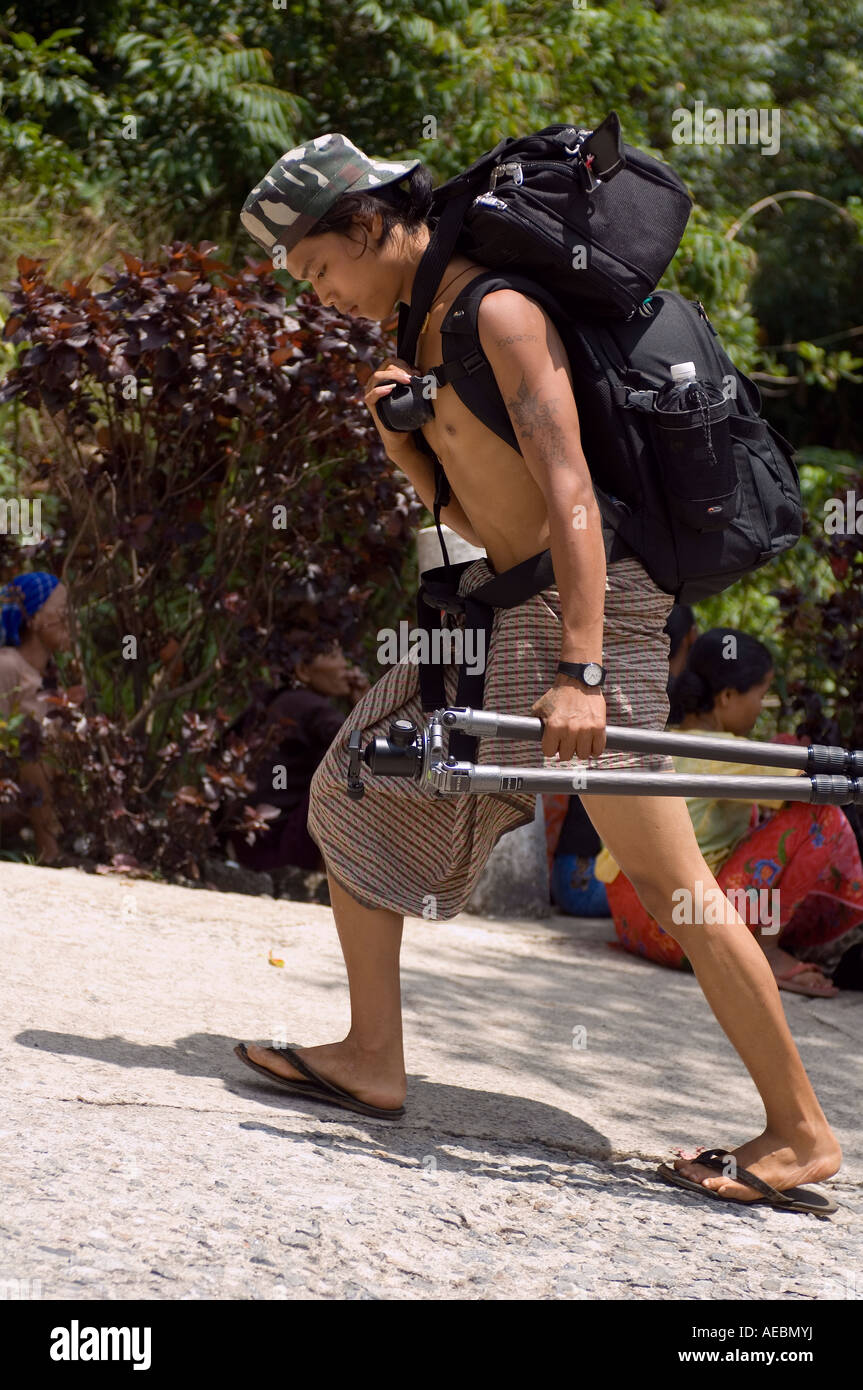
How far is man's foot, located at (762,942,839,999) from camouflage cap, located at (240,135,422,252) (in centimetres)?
271

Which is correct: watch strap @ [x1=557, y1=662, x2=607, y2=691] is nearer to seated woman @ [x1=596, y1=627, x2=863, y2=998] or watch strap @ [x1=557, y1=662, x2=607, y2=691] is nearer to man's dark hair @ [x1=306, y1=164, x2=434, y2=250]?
man's dark hair @ [x1=306, y1=164, x2=434, y2=250]

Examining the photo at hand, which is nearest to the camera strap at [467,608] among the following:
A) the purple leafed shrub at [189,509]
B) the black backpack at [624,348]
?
the black backpack at [624,348]

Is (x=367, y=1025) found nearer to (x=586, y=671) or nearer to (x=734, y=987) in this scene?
(x=734, y=987)

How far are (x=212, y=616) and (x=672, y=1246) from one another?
303cm

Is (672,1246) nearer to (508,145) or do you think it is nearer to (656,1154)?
(656,1154)

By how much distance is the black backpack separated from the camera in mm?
2375

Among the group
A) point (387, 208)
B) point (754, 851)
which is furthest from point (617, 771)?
point (754, 851)

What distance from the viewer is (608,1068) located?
132 inches

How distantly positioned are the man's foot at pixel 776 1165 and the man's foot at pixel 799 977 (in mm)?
1784

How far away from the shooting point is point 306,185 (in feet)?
8.17

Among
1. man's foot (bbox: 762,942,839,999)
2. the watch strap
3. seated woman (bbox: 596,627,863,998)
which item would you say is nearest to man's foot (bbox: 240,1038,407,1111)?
the watch strap

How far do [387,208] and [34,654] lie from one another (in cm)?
281

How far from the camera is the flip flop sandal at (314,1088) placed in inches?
108

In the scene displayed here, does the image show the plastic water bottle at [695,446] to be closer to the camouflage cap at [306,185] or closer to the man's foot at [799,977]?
the camouflage cap at [306,185]
